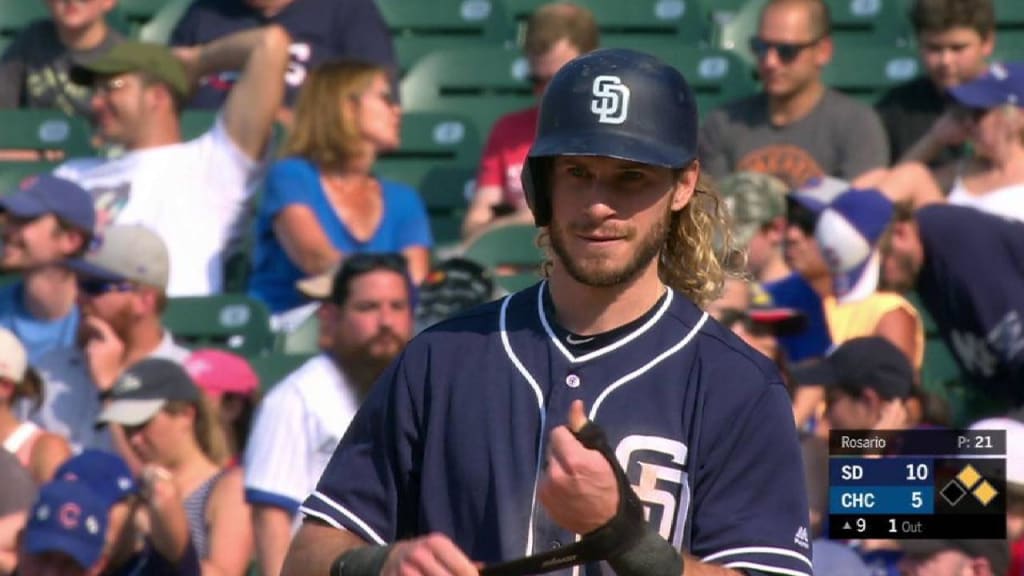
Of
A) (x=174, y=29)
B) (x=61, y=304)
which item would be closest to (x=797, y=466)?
(x=61, y=304)

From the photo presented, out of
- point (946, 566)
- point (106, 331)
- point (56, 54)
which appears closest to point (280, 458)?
point (106, 331)

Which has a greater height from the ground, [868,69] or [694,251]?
[868,69]

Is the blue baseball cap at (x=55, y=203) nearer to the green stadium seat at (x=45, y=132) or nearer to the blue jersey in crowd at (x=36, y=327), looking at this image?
the blue jersey in crowd at (x=36, y=327)

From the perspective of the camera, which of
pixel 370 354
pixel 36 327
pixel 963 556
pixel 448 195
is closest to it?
pixel 963 556

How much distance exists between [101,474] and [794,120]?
10.0ft

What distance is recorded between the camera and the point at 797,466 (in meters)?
3.06

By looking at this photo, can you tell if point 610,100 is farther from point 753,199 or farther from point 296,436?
point 753,199

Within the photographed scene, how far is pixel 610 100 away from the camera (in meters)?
3.06

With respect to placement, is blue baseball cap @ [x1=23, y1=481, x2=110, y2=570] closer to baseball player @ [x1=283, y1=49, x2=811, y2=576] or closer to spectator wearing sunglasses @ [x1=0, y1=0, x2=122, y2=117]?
baseball player @ [x1=283, y1=49, x2=811, y2=576]

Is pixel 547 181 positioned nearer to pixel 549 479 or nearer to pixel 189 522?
pixel 549 479

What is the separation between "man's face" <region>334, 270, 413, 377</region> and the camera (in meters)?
5.96

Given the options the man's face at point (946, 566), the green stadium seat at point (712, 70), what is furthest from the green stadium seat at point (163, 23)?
the man's face at point (946, 566)

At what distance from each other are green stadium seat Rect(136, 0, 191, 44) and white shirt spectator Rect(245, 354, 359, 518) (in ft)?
11.3

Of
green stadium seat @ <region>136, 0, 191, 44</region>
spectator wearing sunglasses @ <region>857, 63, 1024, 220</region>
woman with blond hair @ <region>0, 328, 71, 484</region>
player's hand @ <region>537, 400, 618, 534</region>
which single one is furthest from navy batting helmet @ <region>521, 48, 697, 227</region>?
green stadium seat @ <region>136, 0, 191, 44</region>
